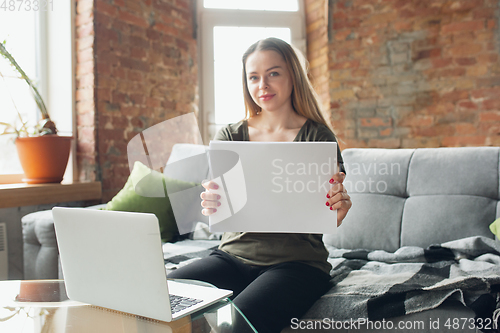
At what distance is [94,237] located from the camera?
27.2 inches

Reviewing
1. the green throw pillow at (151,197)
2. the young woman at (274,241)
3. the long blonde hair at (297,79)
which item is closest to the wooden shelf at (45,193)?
the green throw pillow at (151,197)

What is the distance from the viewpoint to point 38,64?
2.42 meters

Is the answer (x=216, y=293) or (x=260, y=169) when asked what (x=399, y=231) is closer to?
(x=260, y=169)

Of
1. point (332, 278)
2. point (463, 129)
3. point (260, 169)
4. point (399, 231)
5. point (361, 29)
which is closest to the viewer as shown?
point (260, 169)

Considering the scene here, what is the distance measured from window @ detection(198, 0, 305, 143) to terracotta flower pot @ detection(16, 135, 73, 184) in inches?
46.0

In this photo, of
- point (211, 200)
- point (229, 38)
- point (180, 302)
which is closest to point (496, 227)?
point (211, 200)

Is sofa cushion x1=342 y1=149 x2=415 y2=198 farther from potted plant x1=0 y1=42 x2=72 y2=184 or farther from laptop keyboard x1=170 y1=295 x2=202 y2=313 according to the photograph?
potted plant x1=0 y1=42 x2=72 y2=184

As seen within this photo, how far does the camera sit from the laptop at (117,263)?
64 cm

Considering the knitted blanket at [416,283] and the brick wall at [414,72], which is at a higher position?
the brick wall at [414,72]

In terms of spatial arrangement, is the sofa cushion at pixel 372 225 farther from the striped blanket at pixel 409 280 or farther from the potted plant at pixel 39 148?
the potted plant at pixel 39 148

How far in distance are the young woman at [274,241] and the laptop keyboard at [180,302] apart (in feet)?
0.84

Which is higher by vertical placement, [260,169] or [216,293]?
[260,169]

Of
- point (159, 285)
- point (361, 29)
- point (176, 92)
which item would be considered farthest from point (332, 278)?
point (361, 29)

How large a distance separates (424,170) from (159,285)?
1.42 m
